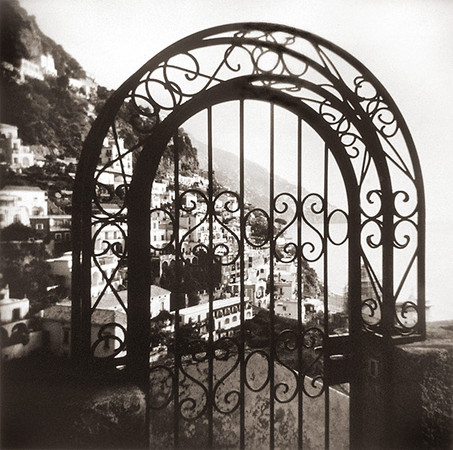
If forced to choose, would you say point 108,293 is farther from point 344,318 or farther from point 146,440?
point 344,318

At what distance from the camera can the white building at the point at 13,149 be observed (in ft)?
4.60

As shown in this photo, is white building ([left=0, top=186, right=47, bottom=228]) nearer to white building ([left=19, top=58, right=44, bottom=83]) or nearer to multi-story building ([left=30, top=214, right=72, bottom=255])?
multi-story building ([left=30, top=214, right=72, bottom=255])

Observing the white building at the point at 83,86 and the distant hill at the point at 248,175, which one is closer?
the white building at the point at 83,86

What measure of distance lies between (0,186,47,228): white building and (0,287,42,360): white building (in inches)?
10.0

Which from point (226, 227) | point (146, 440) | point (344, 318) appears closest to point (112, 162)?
point (226, 227)

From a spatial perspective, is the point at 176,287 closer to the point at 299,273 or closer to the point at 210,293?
the point at 210,293

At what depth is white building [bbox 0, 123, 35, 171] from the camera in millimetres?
1401

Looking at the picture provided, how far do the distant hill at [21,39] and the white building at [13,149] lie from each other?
0.25 metres

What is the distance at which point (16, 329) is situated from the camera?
1.43m

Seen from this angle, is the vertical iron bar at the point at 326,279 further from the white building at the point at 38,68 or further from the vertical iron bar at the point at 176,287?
the white building at the point at 38,68

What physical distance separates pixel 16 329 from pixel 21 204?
448 millimetres

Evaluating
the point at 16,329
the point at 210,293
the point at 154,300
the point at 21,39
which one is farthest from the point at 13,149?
the point at 210,293

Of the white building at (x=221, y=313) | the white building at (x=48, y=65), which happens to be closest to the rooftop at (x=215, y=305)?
the white building at (x=221, y=313)

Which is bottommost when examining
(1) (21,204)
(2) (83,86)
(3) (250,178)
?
(1) (21,204)
